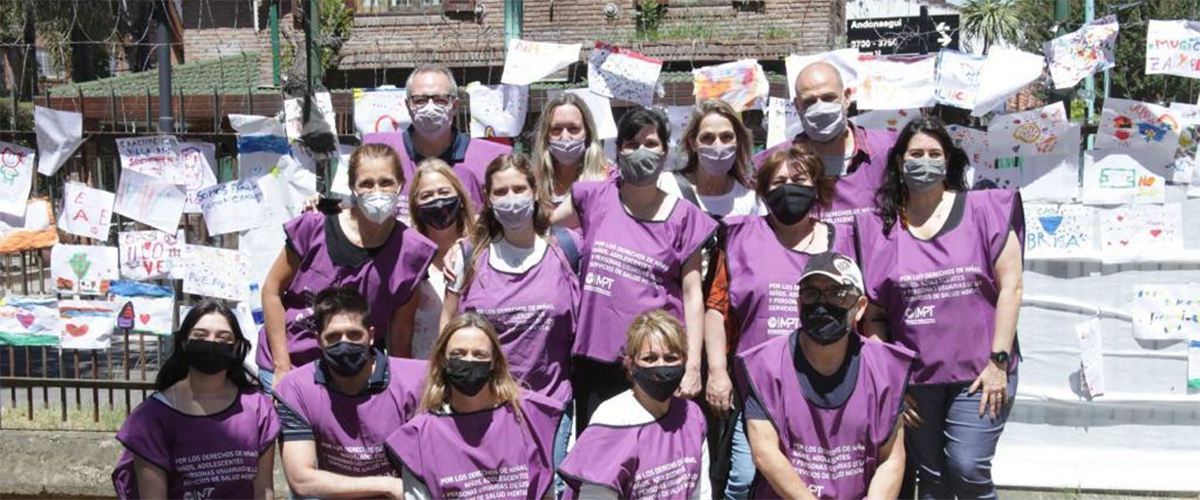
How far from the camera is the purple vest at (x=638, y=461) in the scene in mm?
4215

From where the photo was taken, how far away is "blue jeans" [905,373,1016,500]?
187 inches

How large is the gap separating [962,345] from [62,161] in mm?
5101

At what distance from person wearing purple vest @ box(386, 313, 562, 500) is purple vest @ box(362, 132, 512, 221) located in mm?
1045

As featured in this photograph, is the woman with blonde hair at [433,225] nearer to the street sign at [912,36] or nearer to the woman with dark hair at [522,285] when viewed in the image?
the woman with dark hair at [522,285]

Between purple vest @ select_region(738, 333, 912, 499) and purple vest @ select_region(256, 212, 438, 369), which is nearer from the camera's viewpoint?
purple vest @ select_region(738, 333, 912, 499)

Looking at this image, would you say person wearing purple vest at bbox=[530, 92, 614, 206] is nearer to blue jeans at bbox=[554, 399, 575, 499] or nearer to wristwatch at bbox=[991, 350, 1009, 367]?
blue jeans at bbox=[554, 399, 575, 499]

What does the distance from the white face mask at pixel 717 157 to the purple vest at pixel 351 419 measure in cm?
143

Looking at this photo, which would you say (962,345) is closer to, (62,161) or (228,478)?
(228,478)

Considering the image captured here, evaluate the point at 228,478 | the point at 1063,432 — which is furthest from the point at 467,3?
the point at 228,478

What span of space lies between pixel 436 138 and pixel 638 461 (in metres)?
1.91

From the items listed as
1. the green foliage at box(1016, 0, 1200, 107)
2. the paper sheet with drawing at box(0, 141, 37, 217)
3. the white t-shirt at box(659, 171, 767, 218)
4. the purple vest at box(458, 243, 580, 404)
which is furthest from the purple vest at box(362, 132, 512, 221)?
the green foliage at box(1016, 0, 1200, 107)

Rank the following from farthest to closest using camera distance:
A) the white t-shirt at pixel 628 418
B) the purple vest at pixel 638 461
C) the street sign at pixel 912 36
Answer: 1. the street sign at pixel 912 36
2. the white t-shirt at pixel 628 418
3. the purple vest at pixel 638 461

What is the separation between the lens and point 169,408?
183 inches

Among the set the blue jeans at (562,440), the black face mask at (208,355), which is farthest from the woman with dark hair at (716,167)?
the black face mask at (208,355)
